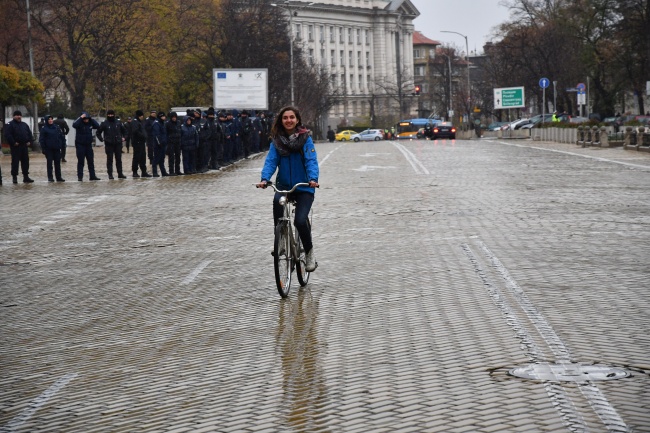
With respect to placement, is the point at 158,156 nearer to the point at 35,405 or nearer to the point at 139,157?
the point at 139,157

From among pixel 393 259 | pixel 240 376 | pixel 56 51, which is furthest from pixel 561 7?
pixel 240 376

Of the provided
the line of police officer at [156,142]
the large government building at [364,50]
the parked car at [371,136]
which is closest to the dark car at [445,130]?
the parked car at [371,136]

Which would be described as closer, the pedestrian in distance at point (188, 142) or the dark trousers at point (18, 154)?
the dark trousers at point (18, 154)

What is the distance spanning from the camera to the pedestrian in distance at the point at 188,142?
36.6m

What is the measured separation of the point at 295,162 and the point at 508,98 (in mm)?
85860

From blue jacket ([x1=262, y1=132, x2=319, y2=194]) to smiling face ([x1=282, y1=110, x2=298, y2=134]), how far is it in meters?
0.21

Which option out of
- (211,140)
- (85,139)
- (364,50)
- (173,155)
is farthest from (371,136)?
(85,139)

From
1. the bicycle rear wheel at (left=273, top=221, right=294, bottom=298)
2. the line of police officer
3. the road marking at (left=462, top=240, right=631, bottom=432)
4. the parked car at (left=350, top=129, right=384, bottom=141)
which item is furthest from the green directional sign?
the bicycle rear wheel at (left=273, top=221, right=294, bottom=298)

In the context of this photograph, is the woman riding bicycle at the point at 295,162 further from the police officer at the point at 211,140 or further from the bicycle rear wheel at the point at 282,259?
the police officer at the point at 211,140

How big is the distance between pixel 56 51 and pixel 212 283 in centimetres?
5542

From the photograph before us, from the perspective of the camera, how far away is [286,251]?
1168cm

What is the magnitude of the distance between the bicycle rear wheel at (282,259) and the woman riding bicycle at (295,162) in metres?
0.31

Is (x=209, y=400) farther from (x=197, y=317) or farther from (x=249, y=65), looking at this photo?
(x=249, y=65)

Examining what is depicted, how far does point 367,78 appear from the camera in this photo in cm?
17700
